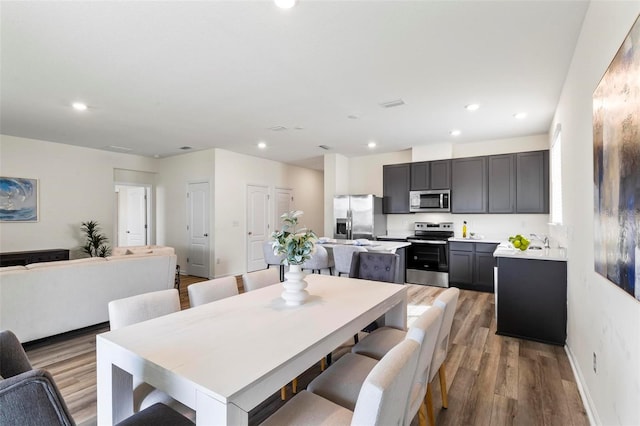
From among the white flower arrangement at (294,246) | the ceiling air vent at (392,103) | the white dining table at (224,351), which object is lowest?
the white dining table at (224,351)

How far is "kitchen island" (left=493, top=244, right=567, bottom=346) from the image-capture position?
2.88 metres

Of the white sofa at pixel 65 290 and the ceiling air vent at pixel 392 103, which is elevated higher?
the ceiling air vent at pixel 392 103

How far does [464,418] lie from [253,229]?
5687mm

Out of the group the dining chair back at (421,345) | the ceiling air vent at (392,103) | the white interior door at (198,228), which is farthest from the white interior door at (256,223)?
the dining chair back at (421,345)

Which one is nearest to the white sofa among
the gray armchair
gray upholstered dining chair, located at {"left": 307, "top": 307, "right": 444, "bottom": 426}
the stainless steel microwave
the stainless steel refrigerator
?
the gray armchair

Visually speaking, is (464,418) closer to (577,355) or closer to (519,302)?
(577,355)

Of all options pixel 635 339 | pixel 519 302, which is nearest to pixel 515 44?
pixel 635 339

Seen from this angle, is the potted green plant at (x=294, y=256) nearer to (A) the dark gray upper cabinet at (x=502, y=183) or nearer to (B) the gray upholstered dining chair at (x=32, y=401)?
(B) the gray upholstered dining chair at (x=32, y=401)

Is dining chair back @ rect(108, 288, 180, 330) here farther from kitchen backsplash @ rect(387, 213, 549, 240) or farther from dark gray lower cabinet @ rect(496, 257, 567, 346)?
kitchen backsplash @ rect(387, 213, 549, 240)

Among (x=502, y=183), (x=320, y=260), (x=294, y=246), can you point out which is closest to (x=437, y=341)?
(x=294, y=246)

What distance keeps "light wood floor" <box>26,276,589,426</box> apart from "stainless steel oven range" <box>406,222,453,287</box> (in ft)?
5.96

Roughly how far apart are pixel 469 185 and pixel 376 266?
3384mm

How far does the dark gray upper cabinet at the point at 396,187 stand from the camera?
606 cm

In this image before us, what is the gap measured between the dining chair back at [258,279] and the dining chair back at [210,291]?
0.43ft
